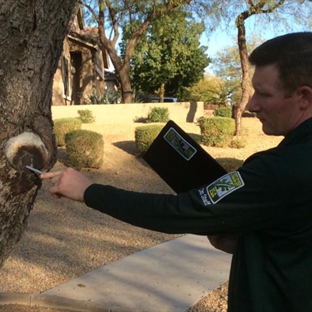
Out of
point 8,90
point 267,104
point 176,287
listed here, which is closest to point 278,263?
point 267,104

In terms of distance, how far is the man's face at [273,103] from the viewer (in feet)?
5.64

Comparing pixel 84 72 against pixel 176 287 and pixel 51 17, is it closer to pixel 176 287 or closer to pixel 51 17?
pixel 176 287

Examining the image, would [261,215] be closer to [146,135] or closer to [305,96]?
[305,96]

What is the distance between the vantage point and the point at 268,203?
1609mm

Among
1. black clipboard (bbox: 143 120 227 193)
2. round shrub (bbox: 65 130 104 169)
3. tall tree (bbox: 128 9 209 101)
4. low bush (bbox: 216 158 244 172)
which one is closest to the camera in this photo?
black clipboard (bbox: 143 120 227 193)

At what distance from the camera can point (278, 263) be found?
1688 millimetres

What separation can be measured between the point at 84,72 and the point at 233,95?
59.5 ft

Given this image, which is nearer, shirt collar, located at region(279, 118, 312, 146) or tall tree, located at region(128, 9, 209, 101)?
shirt collar, located at region(279, 118, 312, 146)

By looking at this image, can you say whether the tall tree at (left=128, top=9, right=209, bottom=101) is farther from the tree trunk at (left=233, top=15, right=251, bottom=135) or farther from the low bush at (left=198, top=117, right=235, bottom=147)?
the low bush at (left=198, top=117, right=235, bottom=147)

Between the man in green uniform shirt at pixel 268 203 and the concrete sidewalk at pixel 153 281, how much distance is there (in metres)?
3.17

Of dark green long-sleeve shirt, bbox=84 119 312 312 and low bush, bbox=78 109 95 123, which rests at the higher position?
dark green long-sleeve shirt, bbox=84 119 312 312

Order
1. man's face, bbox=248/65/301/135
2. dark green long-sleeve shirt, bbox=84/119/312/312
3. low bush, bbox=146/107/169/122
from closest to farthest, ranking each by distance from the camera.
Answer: dark green long-sleeve shirt, bbox=84/119/312/312 → man's face, bbox=248/65/301/135 → low bush, bbox=146/107/169/122

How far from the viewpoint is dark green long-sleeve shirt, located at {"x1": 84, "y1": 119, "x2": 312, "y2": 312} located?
1.61 m

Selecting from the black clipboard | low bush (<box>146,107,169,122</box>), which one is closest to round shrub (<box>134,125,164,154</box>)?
low bush (<box>146,107,169,122</box>)
